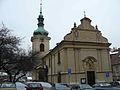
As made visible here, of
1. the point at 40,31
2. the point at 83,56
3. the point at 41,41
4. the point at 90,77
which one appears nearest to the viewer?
the point at 83,56

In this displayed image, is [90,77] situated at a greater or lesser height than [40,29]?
lesser

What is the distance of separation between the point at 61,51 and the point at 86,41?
17.0 ft

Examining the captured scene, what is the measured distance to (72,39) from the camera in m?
45.3

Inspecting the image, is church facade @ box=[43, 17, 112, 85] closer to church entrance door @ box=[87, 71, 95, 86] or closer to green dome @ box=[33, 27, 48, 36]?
church entrance door @ box=[87, 71, 95, 86]

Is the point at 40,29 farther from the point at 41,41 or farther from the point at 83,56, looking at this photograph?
the point at 83,56

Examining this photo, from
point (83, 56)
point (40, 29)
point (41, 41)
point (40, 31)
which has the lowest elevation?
point (83, 56)

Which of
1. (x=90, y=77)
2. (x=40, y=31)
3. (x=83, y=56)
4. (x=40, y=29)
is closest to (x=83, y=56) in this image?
(x=83, y=56)

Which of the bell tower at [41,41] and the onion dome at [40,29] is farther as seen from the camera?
the onion dome at [40,29]

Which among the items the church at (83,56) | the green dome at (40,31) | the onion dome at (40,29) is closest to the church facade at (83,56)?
the church at (83,56)

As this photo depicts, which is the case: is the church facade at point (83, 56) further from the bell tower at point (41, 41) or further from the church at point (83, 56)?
the bell tower at point (41, 41)

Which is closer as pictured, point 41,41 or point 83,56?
point 83,56

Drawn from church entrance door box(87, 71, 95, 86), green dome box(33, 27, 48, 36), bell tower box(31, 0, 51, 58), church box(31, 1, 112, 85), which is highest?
green dome box(33, 27, 48, 36)

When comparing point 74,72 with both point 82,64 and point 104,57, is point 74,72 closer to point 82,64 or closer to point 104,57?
point 82,64

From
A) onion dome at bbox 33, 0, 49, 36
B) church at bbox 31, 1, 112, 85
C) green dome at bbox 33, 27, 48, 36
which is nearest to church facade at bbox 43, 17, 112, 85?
church at bbox 31, 1, 112, 85
